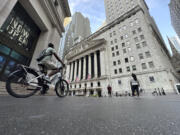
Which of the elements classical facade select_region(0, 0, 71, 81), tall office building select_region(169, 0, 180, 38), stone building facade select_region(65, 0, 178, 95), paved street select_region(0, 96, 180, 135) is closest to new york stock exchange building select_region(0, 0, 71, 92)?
classical facade select_region(0, 0, 71, 81)

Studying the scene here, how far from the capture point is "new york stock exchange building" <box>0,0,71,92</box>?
18.1 ft

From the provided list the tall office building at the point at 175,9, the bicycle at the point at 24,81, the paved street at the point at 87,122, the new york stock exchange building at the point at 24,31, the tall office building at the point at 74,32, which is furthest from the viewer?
the tall office building at the point at 74,32

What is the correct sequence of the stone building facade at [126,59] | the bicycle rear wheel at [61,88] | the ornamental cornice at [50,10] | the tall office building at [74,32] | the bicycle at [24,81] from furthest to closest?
the tall office building at [74,32] < the stone building facade at [126,59] < the ornamental cornice at [50,10] < the bicycle rear wheel at [61,88] < the bicycle at [24,81]

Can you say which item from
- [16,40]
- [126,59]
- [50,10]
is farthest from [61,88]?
[126,59]

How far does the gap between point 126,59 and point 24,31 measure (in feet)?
77.0

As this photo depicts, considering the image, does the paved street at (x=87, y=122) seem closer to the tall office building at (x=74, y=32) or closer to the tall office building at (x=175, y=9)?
the tall office building at (x=175, y=9)

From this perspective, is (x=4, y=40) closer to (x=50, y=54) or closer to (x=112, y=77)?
(x=50, y=54)

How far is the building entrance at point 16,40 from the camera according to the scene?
5.56 metres

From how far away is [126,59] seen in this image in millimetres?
23453

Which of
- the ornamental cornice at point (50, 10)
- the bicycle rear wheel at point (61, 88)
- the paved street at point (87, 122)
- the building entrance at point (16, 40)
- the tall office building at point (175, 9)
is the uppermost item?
the tall office building at point (175, 9)

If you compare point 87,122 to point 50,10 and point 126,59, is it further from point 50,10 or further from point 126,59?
point 126,59

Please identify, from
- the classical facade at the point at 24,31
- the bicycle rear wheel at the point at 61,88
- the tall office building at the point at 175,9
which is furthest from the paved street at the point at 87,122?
the tall office building at the point at 175,9

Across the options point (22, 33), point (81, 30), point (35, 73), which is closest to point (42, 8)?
point (22, 33)

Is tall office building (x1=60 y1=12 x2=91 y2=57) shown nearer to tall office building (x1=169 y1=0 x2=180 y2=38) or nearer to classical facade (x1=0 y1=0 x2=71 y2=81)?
classical facade (x1=0 y1=0 x2=71 y2=81)
